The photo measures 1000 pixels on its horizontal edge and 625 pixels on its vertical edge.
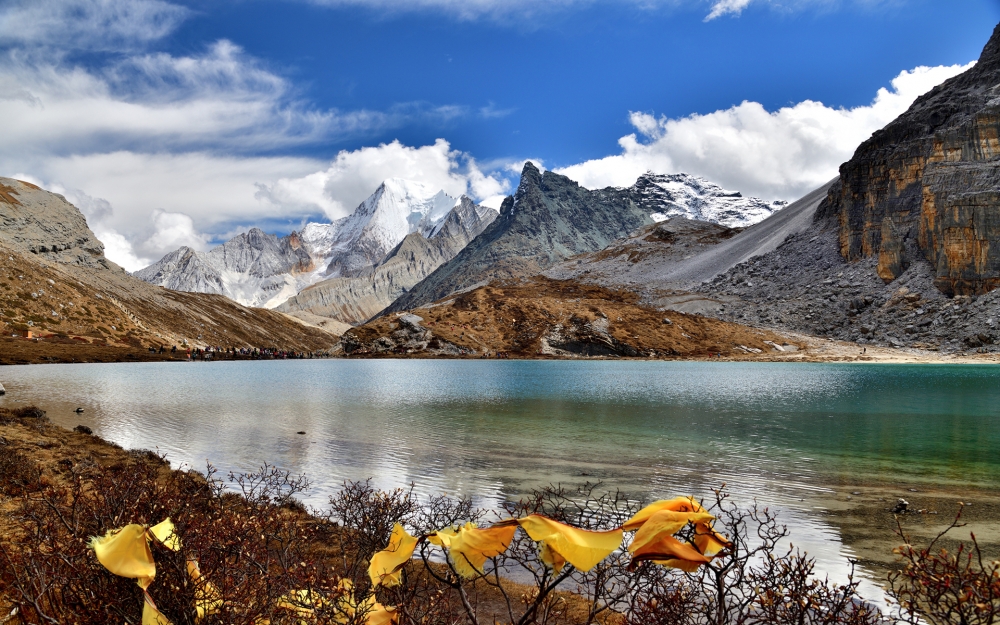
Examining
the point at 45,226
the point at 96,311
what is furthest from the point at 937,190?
the point at 45,226

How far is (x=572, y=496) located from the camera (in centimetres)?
1282

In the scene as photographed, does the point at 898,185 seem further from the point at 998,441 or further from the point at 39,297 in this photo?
the point at 39,297

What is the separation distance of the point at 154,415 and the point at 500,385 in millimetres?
25836

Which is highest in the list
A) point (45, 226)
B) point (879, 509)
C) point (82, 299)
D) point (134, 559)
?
point (45, 226)

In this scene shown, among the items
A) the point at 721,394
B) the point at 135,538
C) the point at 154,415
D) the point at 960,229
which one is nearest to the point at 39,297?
the point at 154,415

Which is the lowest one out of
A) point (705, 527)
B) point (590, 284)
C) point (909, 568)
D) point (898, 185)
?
point (909, 568)

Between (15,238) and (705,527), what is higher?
(15,238)

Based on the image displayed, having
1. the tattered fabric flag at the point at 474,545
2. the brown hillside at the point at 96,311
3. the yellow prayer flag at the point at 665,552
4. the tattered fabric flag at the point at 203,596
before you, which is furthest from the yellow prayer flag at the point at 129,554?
the brown hillside at the point at 96,311

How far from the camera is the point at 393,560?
348cm

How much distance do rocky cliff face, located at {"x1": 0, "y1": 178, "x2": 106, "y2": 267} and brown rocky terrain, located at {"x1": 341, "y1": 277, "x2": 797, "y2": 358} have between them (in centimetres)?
8220

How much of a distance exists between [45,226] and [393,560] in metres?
178

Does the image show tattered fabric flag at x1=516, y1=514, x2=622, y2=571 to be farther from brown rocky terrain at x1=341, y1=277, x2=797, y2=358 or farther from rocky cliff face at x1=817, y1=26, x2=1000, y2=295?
rocky cliff face at x1=817, y1=26, x2=1000, y2=295

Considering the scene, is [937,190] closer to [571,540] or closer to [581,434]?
[581,434]

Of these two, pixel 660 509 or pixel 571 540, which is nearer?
pixel 571 540
